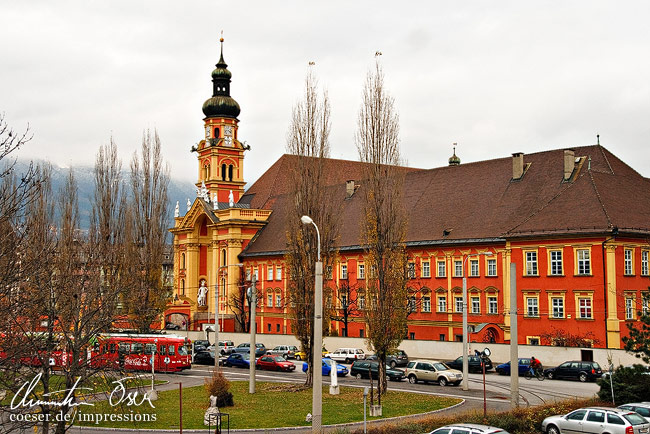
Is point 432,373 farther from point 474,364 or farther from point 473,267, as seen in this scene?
point 473,267

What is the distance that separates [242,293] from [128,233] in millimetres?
21466

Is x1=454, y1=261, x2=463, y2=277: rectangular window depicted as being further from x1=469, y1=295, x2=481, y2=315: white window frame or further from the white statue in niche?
the white statue in niche

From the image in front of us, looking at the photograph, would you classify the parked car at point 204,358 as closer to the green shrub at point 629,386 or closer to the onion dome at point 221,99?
the green shrub at point 629,386

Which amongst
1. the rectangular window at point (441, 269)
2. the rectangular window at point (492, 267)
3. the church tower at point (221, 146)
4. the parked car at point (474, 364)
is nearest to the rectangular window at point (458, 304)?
the rectangular window at point (441, 269)

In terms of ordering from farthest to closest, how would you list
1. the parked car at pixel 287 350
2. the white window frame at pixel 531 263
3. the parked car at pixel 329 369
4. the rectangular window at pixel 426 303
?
the rectangular window at pixel 426 303
the parked car at pixel 287 350
the white window frame at pixel 531 263
the parked car at pixel 329 369

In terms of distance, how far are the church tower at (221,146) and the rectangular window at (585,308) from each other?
174 ft

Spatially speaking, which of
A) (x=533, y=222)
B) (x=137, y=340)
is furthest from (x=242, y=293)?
(x=533, y=222)

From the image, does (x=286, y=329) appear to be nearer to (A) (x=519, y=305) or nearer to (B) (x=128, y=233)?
(B) (x=128, y=233)

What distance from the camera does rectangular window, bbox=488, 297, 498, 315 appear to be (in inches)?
2165

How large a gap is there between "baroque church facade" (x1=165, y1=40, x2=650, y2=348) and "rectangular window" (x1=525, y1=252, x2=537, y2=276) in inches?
2.8

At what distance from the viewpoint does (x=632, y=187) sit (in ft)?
179

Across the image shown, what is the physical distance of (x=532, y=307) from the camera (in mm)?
52438

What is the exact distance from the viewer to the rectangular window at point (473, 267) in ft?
187

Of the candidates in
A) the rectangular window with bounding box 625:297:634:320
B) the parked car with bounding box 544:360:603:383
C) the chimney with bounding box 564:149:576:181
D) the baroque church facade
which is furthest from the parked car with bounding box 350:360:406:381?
the chimney with bounding box 564:149:576:181
